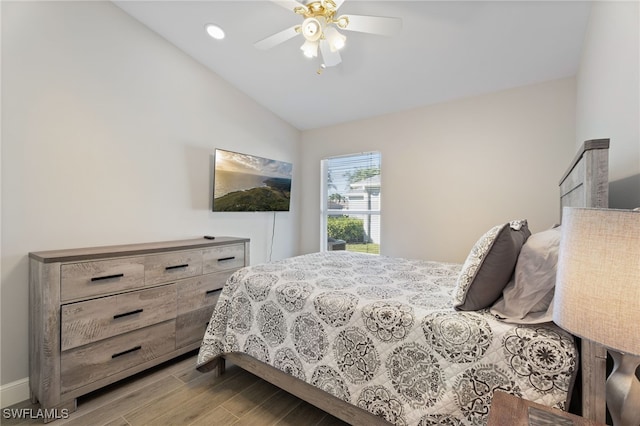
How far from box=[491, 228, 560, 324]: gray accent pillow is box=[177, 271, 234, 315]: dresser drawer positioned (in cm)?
216

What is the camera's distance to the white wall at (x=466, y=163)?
2.55 metres

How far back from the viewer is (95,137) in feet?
7.25

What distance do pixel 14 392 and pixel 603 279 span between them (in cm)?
302

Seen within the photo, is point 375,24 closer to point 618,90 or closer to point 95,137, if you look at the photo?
point 618,90

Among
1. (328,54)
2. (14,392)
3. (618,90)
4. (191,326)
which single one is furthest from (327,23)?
Answer: (14,392)

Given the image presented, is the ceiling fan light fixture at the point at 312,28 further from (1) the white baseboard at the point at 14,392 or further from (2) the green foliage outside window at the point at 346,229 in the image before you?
(1) the white baseboard at the point at 14,392

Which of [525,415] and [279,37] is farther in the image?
[279,37]

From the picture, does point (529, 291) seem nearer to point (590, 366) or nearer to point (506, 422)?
point (590, 366)

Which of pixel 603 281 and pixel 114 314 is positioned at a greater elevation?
pixel 603 281

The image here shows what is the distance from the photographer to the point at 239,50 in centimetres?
268

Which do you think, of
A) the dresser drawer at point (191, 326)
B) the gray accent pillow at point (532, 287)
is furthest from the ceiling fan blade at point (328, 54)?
the dresser drawer at point (191, 326)

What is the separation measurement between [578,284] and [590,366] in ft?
2.01

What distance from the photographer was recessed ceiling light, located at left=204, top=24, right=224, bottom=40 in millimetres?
2449

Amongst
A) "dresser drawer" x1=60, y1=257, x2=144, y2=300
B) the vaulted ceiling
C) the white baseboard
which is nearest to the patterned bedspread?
"dresser drawer" x1=60, y1=257, x2=144, y2=300
